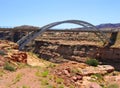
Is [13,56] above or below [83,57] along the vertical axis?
above

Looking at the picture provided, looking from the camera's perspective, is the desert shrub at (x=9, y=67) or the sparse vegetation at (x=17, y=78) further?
the desert shrub at (x=9, y=67)

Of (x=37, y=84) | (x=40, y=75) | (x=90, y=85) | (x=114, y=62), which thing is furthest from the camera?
(x=114, y=62)

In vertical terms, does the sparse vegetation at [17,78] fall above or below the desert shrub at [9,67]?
below

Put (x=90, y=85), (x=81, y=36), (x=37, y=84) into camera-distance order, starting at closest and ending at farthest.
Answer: (x=37, y=84)
(x=90, y=85)
(x=81, y=36)

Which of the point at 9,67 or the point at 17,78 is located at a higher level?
the point at 9,67

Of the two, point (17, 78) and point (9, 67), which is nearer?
point (17, 78)

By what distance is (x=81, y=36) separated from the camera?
12238 centimetres

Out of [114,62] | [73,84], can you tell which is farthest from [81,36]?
[73,84]

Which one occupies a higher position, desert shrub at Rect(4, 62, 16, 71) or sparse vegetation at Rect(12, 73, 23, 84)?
desert shrub at Rect(4, 62, 16, 71)

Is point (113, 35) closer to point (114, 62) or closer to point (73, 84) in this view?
point (114, 62)

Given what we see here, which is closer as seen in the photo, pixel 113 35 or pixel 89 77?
pixel 89 77

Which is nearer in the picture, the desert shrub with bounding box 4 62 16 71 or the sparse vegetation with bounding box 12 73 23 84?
the sparse vegetation with bounding box 12 73 23 84

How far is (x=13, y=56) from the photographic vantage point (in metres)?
38.2

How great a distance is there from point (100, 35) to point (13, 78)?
289 feet
